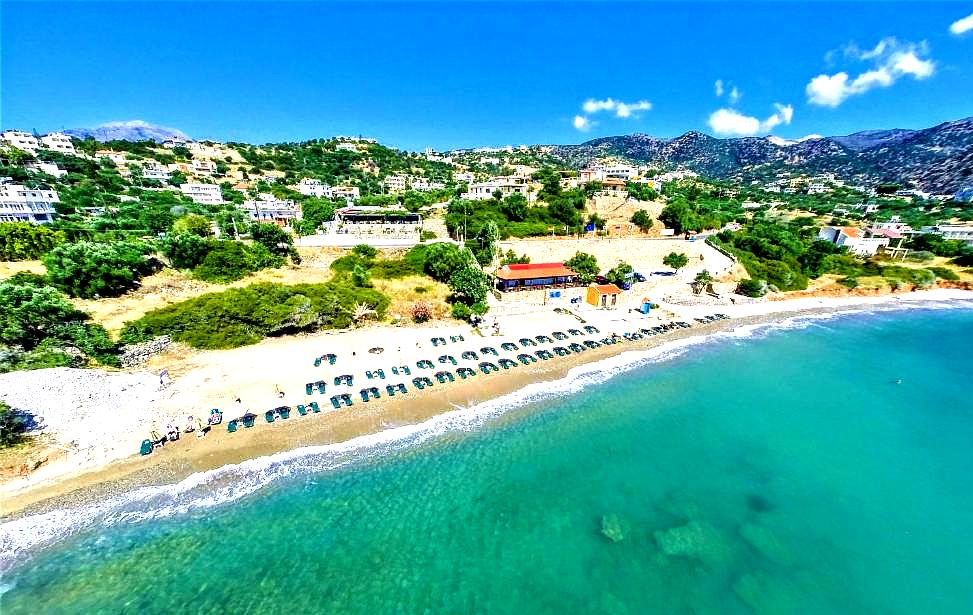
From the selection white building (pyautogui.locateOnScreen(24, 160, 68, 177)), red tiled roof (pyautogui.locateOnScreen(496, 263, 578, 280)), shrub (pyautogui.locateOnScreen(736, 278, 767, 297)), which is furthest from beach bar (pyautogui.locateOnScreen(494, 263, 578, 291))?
white building (pyautogui.locateOnScreen(24, 160, 68, 177))

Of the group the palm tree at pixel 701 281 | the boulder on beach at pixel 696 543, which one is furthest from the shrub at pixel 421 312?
the palm tree at pixel 701 281

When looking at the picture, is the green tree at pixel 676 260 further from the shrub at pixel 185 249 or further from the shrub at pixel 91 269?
the shrub at pixel 91 269

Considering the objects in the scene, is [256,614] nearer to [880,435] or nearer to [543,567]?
[543,567]

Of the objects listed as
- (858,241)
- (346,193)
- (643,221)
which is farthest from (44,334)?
(858,241)

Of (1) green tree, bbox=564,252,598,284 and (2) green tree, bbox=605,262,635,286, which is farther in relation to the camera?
(2) green tree, bbox=605,262,635,286

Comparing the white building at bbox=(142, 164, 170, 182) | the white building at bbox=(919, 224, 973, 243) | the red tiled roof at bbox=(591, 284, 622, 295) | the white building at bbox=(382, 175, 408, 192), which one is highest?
the white building at bbox=(142, 164, 170, 182)

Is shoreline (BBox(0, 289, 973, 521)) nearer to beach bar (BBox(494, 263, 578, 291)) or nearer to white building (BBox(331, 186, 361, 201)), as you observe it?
beach bar (BBox(494, 263, 578, 291))

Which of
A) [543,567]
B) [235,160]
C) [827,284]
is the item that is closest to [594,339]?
[543,567]
